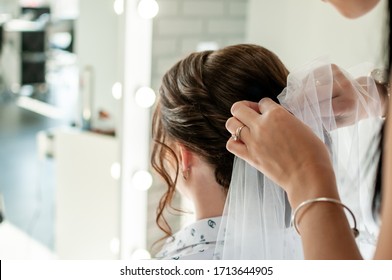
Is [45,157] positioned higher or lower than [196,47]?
lower

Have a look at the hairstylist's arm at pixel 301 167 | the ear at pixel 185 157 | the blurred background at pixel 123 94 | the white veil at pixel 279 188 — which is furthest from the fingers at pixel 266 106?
the blurred background at pixel 123 94

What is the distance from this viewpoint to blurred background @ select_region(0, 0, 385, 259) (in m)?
1.15

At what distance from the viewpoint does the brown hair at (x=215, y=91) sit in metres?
0.79

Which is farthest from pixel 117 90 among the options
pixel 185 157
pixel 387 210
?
pixel 387 210

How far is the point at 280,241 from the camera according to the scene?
2.68ft

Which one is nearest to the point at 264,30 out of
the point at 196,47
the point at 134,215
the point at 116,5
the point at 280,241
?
the point at 196,47

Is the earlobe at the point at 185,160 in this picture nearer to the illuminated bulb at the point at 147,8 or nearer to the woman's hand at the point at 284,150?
the woman's hand at the point at 284,150

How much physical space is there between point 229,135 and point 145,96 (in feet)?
1.28

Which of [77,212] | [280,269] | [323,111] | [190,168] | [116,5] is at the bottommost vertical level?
[77,212]

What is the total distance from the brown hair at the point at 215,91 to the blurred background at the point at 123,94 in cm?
32

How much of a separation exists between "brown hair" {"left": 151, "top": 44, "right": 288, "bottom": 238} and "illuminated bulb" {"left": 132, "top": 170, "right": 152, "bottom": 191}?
358mm

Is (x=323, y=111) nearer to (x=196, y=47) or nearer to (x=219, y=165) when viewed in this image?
(x=219, y=165)

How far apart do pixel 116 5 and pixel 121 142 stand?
29 cm

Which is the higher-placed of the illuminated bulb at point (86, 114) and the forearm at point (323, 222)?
the forearm at point (323, 222)
